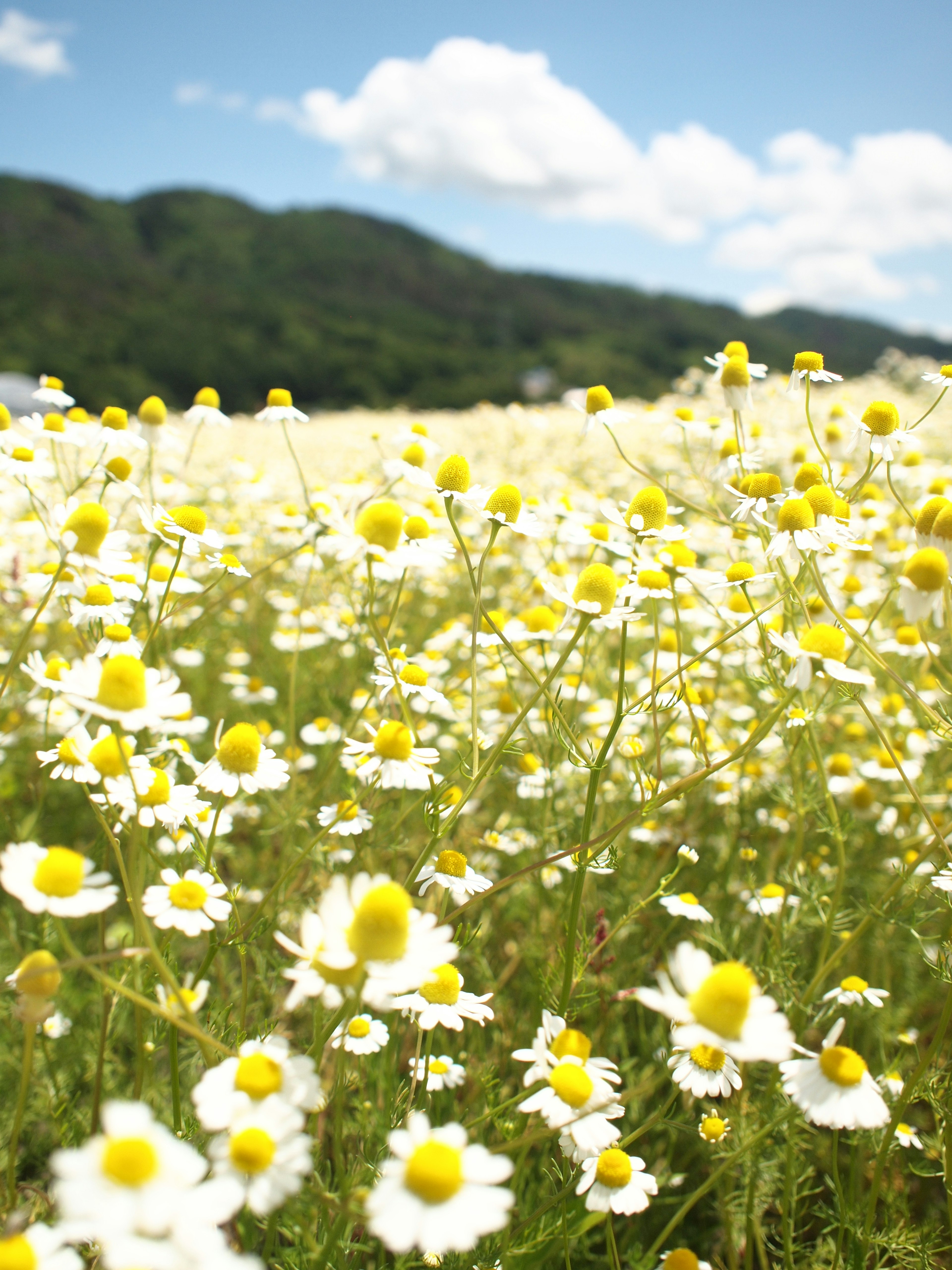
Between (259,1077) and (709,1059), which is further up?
(259,1077)

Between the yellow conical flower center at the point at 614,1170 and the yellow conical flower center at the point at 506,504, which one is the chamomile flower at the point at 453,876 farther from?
the yellow conical flower center at the point at 506,504

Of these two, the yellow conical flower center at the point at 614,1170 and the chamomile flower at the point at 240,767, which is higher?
the chamomile flower at the point at 240,767

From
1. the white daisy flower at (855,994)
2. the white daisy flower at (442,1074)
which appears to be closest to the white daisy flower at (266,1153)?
the white daisy flower at (442,1074)

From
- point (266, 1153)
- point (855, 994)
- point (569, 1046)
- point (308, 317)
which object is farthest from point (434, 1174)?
point (308, 317)

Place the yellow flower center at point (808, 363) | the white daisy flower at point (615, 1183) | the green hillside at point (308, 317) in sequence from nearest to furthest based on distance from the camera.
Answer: the white daisy flower at point (615, 1183) → the yellow flower center at point (808, 363) → the green hillside at point (308, 317)

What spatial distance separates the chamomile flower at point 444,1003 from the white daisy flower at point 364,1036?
173 millimetres

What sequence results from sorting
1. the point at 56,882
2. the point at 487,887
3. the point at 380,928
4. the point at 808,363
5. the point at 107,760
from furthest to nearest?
the point at 808,363 < the point at 487,887 < the point at 107,760 < the point at 56,882 < the point at 380,928

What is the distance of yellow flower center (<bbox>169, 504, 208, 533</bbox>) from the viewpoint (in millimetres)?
1884

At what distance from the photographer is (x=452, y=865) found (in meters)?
1.54

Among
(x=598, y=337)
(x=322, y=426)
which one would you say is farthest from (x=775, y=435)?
(x=598, y=337)

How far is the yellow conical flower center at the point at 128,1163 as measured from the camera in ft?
2.60

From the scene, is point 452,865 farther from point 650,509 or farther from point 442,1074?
point 650,509

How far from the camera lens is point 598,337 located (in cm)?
6034

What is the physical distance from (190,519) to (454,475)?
0.66 m
